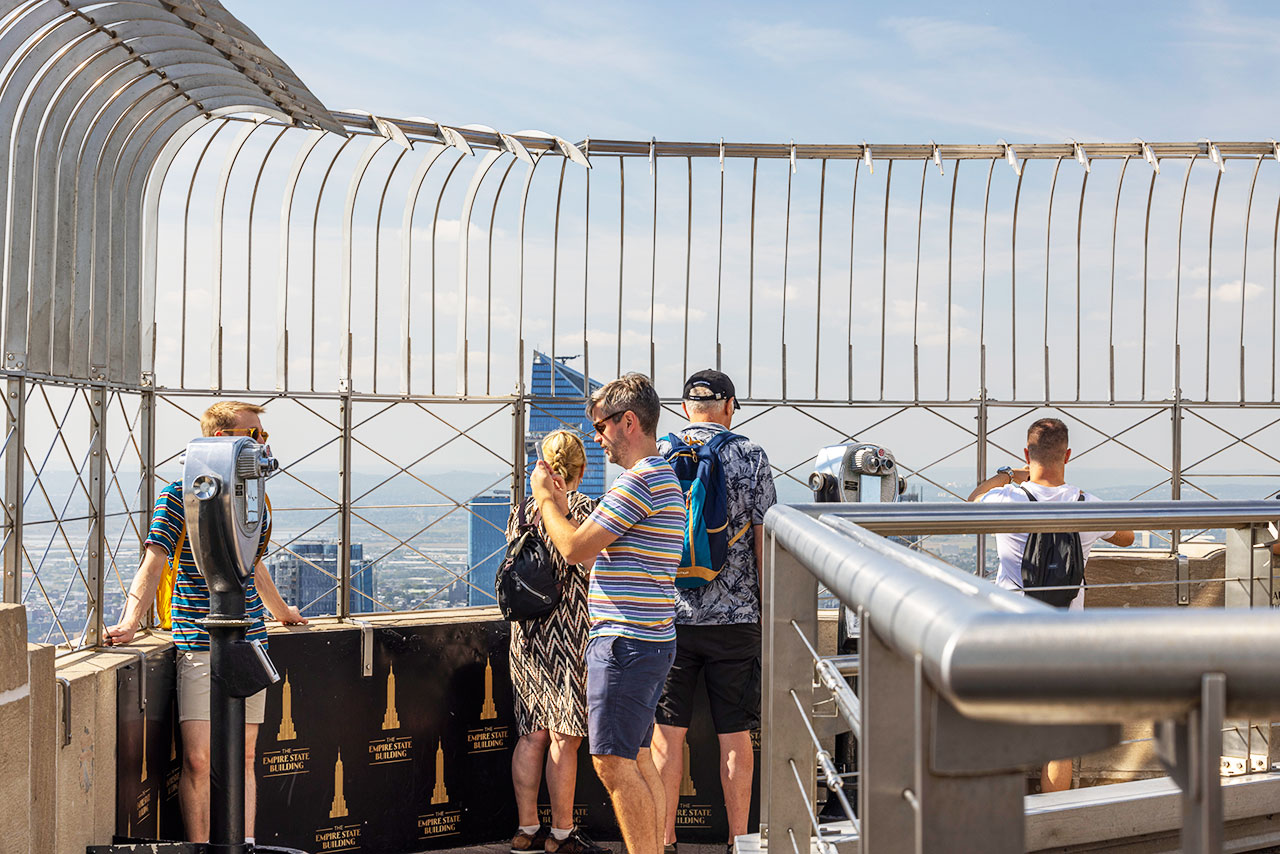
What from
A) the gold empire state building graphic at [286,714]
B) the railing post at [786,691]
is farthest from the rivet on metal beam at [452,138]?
the railing post at [786,691]

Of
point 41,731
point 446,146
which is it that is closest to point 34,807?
point 41,731

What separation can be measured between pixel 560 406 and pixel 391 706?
1702mm

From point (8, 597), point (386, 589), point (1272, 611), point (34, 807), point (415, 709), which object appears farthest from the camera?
point (386, 589)

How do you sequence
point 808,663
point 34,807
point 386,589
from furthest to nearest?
point 386,589 < point 34,807 < point 808,663

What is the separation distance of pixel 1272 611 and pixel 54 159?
465 centimetres

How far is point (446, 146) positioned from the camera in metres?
5.81

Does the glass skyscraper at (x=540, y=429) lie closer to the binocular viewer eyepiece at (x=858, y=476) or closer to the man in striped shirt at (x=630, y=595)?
the binocular viewer eyepiece at (x=858, y=476)

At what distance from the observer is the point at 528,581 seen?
467 cm

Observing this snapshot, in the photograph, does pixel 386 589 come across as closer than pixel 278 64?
No

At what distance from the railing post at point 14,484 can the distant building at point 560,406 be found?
229 cm

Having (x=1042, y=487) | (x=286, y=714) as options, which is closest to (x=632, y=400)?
(x=1042, y=487)

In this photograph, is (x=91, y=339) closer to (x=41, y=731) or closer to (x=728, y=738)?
(x=41, y=731)

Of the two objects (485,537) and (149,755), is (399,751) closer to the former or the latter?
(149,755)

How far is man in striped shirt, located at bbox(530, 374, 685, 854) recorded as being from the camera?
361 centimetres
